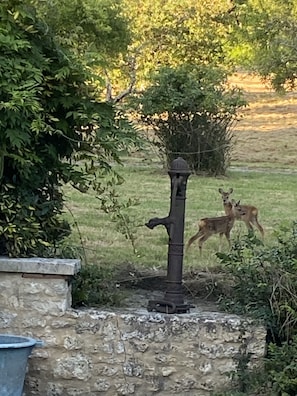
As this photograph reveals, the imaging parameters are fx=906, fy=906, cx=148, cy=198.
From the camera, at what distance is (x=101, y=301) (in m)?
6.03

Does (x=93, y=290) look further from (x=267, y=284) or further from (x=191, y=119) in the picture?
(x=191, y=119)

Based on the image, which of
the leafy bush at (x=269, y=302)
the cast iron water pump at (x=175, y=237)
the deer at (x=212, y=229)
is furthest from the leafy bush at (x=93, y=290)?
the deer at (x=212, y=229)

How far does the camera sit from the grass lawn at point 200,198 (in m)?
8.66

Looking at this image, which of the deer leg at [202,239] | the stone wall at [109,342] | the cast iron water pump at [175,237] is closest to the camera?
the stone wall at [109,342]

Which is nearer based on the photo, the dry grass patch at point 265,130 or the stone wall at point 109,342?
the stone wall at point 109,342

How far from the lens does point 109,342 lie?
5.68 m

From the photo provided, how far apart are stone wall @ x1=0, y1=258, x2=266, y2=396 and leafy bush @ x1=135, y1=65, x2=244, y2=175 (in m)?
13.0

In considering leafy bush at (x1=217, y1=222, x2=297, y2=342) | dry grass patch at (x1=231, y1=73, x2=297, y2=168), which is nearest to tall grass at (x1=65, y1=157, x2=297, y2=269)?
leafy bush at (x1=217, y1=222, x2=297, y2=342)

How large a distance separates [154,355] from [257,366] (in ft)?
2.12

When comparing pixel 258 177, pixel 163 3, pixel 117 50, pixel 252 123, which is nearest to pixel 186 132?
pixel 258 177

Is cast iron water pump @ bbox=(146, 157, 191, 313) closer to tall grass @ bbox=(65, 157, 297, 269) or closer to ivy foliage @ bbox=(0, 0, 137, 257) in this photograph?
ivy foliage @ bbox=(0, 0, 137, 257)

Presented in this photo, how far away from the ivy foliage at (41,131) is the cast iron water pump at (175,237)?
469 mm

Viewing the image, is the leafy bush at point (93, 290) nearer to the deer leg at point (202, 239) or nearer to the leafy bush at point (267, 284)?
the leafy bush at point (267, 284)

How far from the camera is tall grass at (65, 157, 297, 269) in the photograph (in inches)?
332
